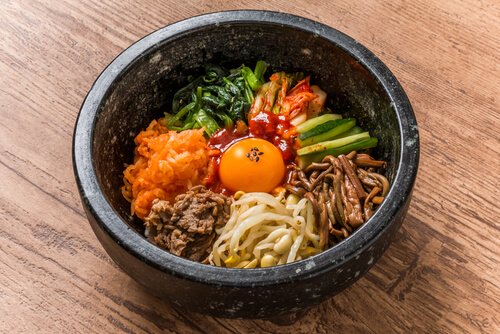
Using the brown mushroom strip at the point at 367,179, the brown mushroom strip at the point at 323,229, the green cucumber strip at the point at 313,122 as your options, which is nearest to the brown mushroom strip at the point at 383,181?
the brown mushroom strip at the point at 367,179

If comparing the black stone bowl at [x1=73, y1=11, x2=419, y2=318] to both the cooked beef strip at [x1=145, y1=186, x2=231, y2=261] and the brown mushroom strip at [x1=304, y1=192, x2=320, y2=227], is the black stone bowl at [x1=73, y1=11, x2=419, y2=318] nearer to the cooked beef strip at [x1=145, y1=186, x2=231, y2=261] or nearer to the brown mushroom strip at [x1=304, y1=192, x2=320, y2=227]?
the cooked beef strip at [x1=145, y1=186, x2=231, y2=261]

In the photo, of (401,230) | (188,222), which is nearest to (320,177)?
(401,230)

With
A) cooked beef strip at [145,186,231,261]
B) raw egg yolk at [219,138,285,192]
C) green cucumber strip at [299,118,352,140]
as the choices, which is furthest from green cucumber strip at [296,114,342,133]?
cooked beef strip at [145,186,231,261]

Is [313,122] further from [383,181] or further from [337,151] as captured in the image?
[383,181]

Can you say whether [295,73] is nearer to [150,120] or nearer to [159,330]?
[150,120]

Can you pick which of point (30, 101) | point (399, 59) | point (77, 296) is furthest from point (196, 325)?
point (399, 59)

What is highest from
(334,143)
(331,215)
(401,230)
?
(334,143)
